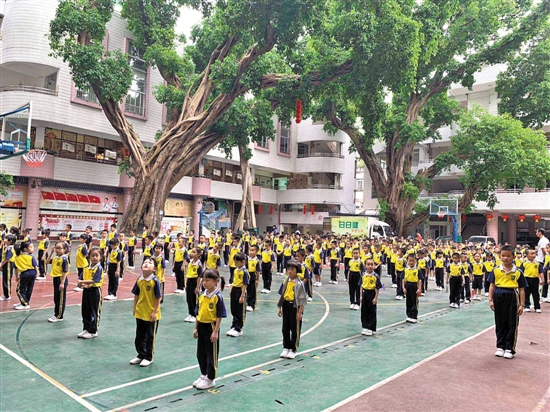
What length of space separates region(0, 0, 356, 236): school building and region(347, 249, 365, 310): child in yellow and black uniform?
1488 cm

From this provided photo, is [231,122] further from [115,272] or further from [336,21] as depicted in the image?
[115,272]

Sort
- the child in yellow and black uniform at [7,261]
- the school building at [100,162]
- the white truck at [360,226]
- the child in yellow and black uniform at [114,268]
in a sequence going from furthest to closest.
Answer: the white truck at [360,226] → the school building at [100,162] → the child in yellow and black uniform at [114,268] → the child in yellow and black uniform at [7,261]

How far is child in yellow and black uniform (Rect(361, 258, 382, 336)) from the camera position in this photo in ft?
26.3

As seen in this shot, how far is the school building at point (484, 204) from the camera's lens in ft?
104

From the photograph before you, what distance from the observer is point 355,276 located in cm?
1051

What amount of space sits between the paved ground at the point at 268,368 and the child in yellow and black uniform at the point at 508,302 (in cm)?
30

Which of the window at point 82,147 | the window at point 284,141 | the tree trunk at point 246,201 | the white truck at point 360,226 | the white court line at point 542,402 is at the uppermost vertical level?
the window at point 284,141

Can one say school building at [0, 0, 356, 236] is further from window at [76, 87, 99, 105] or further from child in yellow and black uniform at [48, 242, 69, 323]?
child in yellow and black uniform at [48, 242, 69, 323]

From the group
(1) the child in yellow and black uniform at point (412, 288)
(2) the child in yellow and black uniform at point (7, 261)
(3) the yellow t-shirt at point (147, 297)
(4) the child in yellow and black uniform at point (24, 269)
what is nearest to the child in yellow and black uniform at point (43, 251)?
(2) the child in yellow and black uniform at point (7, 261)

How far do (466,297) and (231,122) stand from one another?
13442mm

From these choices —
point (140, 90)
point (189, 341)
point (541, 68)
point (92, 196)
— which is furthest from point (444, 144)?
point (189, 341)

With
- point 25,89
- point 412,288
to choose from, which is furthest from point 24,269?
point 25,89

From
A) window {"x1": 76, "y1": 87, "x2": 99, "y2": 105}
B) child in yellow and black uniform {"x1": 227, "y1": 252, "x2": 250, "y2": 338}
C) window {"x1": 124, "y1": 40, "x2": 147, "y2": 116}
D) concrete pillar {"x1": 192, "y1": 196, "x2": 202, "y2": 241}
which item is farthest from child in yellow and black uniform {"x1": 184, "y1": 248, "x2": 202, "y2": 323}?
concrete pillar {"x1": 192, "y1": 196, "x2": 202, "y2": 241}

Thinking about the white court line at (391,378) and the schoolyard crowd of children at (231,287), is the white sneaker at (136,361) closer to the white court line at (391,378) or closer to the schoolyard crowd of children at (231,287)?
the schoolyard crowd of children at (231,287)
